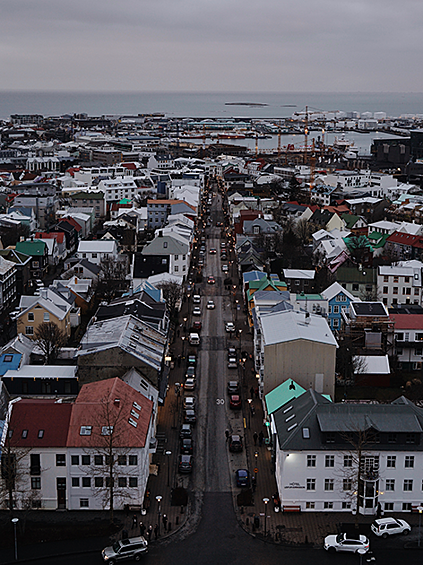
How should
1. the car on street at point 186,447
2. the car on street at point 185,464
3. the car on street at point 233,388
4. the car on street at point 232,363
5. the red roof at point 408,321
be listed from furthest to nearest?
the red roof at point 408,321, the car on street at point 232,363, the car on street at point 233,388, the car on street at point 186,447, the car on street at point 185,464

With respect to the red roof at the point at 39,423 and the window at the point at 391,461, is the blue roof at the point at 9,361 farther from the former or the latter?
the window at the point at 391,461

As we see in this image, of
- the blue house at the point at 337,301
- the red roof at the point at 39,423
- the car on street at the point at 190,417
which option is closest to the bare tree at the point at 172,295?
the blue house at the point at 337,301

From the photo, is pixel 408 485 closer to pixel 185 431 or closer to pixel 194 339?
pixel 185 431

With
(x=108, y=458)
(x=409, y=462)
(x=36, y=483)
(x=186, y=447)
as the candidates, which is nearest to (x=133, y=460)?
(x=108, y=458)

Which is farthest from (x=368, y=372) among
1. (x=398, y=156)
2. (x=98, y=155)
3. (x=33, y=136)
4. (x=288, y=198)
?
(x=33, y=136)

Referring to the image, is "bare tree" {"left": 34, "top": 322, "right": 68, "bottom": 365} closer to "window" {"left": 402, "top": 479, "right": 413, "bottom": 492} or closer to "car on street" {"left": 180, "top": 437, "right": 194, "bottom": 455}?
"car on street" {"left": 180, "top": 437, "right": 194, "bottom": 455}

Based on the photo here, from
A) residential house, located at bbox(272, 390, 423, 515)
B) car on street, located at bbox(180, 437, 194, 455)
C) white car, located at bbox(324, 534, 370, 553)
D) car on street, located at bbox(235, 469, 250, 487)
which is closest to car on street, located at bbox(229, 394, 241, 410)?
car on street, located at bbox(180, 437, 194, 455)
